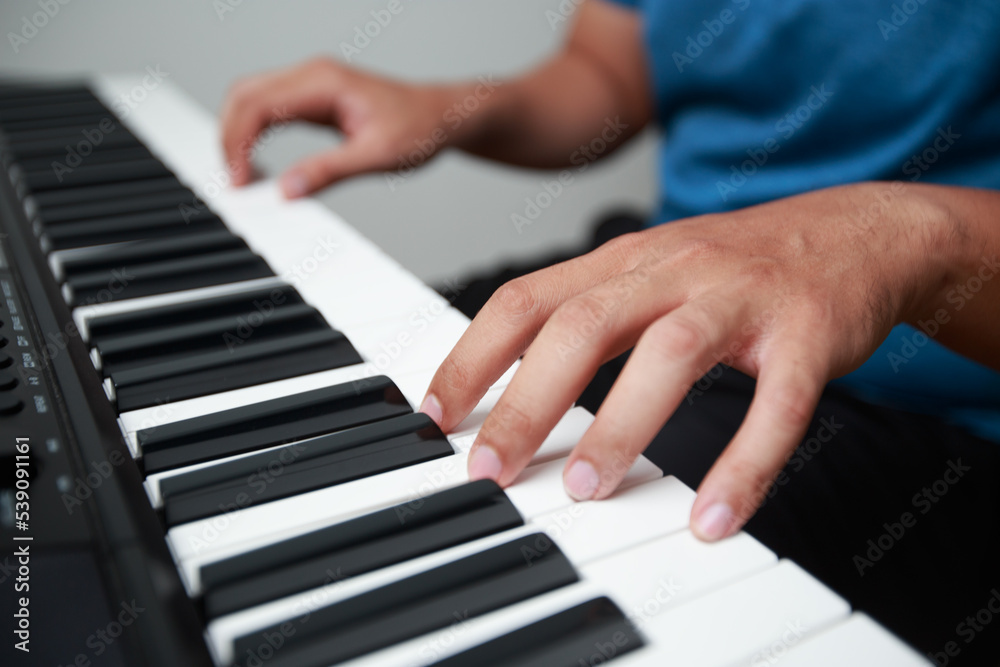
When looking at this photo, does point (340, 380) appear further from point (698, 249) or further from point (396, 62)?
point (396, 62)

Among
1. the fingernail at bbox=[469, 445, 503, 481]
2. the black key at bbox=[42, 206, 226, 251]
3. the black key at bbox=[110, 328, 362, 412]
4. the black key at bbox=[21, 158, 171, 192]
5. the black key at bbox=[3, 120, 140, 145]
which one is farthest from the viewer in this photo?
the black key at bbox=[3, 120, 140, 145]

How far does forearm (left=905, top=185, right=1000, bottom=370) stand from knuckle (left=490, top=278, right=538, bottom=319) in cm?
29

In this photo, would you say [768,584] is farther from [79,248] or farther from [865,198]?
[79,248]

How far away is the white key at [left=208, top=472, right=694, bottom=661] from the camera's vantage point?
37cm

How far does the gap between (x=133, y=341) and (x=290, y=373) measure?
14 cm

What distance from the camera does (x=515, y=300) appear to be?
1.69ft

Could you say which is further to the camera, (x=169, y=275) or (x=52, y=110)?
(x=52, y=110)

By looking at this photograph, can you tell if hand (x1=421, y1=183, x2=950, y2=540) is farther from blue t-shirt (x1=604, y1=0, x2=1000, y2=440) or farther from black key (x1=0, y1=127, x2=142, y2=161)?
black key (x1=0, y1=127, x2=142, y2=161)

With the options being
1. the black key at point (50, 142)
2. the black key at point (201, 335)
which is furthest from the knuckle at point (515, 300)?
the black key at point (50, 142)

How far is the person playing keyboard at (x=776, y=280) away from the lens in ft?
1.50

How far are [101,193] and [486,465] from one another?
68 cm

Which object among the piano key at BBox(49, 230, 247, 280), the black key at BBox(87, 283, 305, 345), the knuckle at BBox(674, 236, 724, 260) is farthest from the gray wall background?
the knuckle at BBox(674, 236, 724, 260)

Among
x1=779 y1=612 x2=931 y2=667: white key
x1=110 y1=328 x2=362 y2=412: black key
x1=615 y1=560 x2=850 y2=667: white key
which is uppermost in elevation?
x1=110 y1=328 x2=362 y2=412: black key

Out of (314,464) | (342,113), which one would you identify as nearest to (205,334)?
(314,464)
